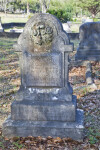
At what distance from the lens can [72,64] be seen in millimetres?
10703

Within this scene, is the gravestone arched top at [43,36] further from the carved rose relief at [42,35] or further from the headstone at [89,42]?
the headstone at [89,42]

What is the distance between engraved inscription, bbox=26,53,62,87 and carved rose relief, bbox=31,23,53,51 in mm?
238

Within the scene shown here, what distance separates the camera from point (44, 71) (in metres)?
4.30

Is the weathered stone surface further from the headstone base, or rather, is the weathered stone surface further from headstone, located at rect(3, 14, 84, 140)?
the headstone base

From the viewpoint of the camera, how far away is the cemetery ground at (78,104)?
4016mm

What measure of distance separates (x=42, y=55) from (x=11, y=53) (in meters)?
9.68

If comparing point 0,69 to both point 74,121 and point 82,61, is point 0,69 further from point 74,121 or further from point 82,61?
point 74,121

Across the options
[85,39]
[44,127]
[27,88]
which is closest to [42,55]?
[27,88]

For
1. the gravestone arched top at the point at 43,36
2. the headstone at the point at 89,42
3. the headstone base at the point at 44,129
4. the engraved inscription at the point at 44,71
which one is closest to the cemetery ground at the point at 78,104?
the headstone base at the point at 44,129

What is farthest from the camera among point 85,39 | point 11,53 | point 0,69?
point 11,53

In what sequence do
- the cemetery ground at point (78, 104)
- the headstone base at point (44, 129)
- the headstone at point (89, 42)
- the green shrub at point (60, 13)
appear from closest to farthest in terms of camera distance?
the cemetery ground at point (78, 104)
the headstone base at point (44, 129)
the headstone at point (89, 42)
the green shrub at point (60, 13)

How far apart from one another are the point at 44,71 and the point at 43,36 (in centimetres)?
70

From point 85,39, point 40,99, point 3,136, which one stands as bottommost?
point 3,136

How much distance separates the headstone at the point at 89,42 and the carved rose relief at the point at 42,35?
728 centimetres
